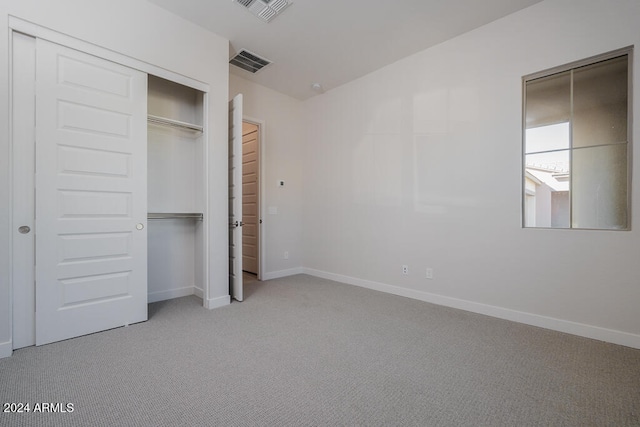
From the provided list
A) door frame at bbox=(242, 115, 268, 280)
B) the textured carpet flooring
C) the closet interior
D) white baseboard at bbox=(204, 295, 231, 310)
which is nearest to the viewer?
the textured carpet flooring

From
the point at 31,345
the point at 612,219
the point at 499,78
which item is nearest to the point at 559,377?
the point at 612,219

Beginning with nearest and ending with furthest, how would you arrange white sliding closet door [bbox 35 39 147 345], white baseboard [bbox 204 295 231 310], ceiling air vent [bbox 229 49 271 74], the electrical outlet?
white sliding closet door [bbox 35 39 147 345] < white baseboard [bbox 204 295 231 310] < the electrical outlet < ceiling air vent [bbox 229 49 271 74]

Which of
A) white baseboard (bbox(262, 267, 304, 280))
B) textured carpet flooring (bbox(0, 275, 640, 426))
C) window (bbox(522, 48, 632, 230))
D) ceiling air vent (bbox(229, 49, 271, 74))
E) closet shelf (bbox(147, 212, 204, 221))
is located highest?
ceiling air vent (bbox(229, 49, 271, 74))

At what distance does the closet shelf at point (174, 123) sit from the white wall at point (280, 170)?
114cm

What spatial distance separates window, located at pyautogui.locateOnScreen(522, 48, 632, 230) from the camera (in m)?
2.45

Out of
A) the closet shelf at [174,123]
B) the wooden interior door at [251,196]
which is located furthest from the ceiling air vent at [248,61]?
the closet shelf at [174,123]

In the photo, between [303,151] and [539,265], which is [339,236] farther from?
[539,265]

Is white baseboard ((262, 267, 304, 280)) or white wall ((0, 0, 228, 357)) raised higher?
white wall ((0, 0, 228, 357))

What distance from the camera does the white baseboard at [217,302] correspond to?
10.6 feet

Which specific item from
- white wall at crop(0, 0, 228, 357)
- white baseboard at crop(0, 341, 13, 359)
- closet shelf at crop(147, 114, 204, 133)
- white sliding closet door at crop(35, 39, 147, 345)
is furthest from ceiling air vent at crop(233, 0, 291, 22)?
white baseboard at crop(0, 341, 13, 359)

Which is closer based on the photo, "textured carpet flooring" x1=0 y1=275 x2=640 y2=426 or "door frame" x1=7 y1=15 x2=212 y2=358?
"textured carpet flooring" x1=0 y1=275 x2=640 y2=426

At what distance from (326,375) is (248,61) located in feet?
12.4

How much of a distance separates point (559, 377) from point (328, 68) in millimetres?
4044

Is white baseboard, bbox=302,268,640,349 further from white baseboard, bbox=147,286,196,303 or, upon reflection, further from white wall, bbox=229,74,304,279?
white baseboard, bbox=147,286,196,303
